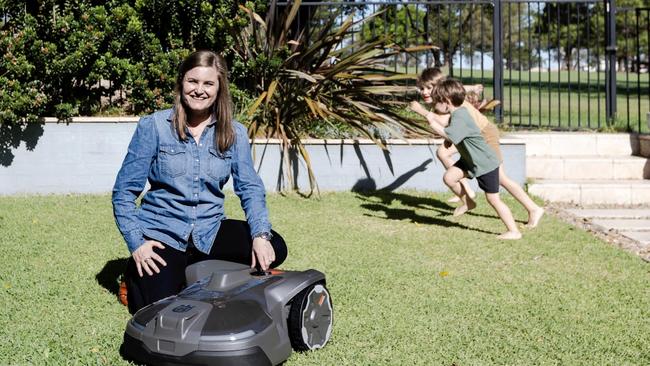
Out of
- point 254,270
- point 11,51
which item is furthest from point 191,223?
point 11,51

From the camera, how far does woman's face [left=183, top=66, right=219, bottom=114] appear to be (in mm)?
3479

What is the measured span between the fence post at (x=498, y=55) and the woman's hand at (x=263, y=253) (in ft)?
20.0

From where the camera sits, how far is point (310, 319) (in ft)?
10.7

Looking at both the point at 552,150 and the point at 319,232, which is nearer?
the point at 319,232

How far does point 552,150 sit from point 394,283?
4812mm

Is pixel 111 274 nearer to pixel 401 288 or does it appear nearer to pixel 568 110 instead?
pixel 401 288

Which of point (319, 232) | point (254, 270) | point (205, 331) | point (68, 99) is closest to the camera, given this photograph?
point (205, 331)

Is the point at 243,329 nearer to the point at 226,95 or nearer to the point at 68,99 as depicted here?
the point at 226,95

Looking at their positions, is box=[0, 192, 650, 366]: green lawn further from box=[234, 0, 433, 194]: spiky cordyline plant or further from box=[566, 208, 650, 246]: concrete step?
box=[234, 0, 433, 194]: spiky cordyline plant

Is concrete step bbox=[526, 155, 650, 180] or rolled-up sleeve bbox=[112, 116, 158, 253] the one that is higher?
rolled-up sleeve bbox=[112, 116, 158, 253]

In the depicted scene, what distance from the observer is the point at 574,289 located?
4.46 m

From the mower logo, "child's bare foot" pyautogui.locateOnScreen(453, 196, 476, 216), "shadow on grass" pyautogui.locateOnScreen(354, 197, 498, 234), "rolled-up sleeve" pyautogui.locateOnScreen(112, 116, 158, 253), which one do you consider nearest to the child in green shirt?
"shadow on grass" pyautogui.locateOnScreen(354, 197, 498, 234)

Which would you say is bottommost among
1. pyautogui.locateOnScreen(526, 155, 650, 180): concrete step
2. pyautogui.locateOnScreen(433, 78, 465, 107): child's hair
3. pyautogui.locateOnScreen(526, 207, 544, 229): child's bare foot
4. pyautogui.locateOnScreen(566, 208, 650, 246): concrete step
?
pyautogui.locateOnScreen(566, 208, 650, 246): concrete step

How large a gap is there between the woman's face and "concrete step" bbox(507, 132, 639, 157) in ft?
19.0
